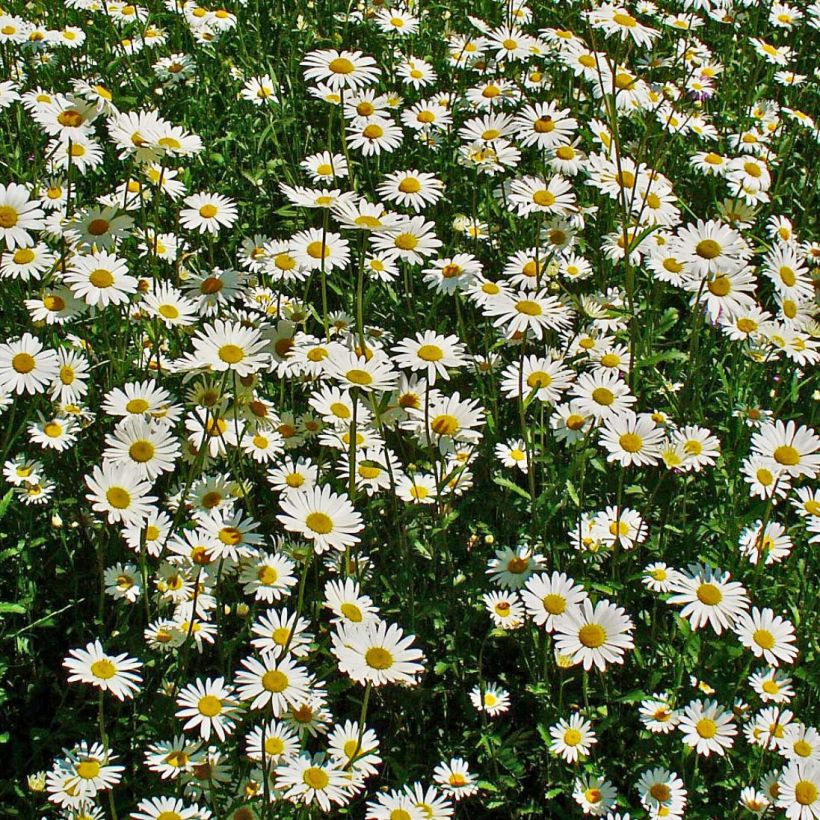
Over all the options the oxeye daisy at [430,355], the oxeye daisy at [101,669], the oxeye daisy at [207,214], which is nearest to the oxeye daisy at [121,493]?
the oxeye daisy at [101,669]

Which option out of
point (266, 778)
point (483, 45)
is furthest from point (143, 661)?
point (483, 45)

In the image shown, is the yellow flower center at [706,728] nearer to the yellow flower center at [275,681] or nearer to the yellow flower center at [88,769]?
the yellow flower center at [275,681]

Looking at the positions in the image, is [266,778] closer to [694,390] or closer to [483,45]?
[694,390]

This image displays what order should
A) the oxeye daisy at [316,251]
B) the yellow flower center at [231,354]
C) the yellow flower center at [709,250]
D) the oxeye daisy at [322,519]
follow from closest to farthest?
1. the oxeye daisy at [322,519]
2. the yellow flower center at [231,354]
3. the yellow flower center at [709,250]
4. the oxeye daisy at [316,251]

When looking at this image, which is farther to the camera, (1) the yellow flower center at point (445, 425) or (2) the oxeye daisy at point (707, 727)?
(1) the yellow flower center at point (445, 425)

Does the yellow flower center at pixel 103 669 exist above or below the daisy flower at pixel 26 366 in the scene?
below

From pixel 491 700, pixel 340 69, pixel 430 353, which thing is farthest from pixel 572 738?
pixel 340 69

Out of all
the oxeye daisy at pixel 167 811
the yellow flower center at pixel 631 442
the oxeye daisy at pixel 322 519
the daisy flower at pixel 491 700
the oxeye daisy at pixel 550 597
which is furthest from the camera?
the yellow flower center at pixel 631 442
